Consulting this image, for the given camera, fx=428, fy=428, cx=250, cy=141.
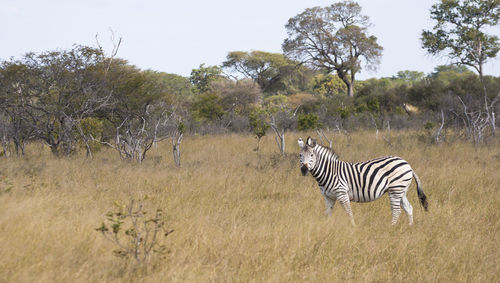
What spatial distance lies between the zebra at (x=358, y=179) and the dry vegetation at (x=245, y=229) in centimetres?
35

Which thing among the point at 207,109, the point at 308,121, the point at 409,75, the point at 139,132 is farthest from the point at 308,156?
the point at 409,75

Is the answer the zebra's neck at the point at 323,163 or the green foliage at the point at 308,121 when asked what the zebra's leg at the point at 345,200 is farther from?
the green foliage at the point at 308,121

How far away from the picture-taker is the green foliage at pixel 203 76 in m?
49.4

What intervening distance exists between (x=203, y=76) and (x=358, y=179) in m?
45.4

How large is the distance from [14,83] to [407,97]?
22130mm

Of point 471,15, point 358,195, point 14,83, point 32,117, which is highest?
point 471,15

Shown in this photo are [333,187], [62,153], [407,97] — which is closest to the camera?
[333,187]

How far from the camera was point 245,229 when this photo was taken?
5.25 meters

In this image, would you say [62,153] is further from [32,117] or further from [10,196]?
[10,196]

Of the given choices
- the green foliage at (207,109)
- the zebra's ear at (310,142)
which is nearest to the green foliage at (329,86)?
the green foliage at (207,109)

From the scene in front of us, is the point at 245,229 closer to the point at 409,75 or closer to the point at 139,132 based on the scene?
the point at 139,132

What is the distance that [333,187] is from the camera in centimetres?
598

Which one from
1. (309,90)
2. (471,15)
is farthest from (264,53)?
(471,15)

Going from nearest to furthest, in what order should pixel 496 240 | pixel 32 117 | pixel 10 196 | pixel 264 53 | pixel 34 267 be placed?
pixel 34 267, pixel 496 240, pixel 10 196, pixel 32 117, pixel 264 53
